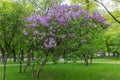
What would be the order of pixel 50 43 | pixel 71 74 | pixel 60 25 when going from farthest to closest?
1. pixel 71 74
2. pixel 60 25
3. pixel 50 43

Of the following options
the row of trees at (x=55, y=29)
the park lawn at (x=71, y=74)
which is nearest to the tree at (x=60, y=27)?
the row of trees at (x=55, y=29)

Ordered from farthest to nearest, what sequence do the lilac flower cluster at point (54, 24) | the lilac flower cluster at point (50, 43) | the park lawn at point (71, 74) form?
the park lawn at point (71, 74)
the lilac flower cluster at point (54, 24)
the lilac flower cluster at point (50, 43)

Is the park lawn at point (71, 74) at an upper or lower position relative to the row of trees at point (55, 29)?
lower

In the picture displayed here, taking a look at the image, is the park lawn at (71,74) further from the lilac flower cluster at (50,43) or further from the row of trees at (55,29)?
the lilac flower cluster at (50,43)

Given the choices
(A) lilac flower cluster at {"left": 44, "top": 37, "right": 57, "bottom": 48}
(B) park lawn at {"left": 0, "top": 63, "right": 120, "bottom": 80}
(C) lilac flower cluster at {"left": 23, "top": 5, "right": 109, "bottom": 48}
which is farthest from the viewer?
(B) park lawn at {"left": 0, "top": 63, "right": 120, "bottom": 80}

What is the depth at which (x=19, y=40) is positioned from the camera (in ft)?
43.8

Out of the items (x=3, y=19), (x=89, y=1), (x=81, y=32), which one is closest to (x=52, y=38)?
(x=81, y=32)

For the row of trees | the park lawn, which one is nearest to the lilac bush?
the row of trees

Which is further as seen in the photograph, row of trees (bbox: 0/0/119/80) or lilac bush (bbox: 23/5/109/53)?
lilac bush (bbox: 23/5/109/53)

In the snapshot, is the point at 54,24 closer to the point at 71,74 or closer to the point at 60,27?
the point at 60,27

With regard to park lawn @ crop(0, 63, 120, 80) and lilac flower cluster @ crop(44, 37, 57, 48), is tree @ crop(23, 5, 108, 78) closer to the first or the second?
lilac flower cluster @ crop(44, 37, 57, 48)

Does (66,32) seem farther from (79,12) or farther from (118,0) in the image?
(118,0)

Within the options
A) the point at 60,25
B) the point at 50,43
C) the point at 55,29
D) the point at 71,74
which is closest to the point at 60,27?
the point at 60,25

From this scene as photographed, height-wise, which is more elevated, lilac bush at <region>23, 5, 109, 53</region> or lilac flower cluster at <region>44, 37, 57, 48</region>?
lilac bush at <region>23, 5, 109, 53</region>
